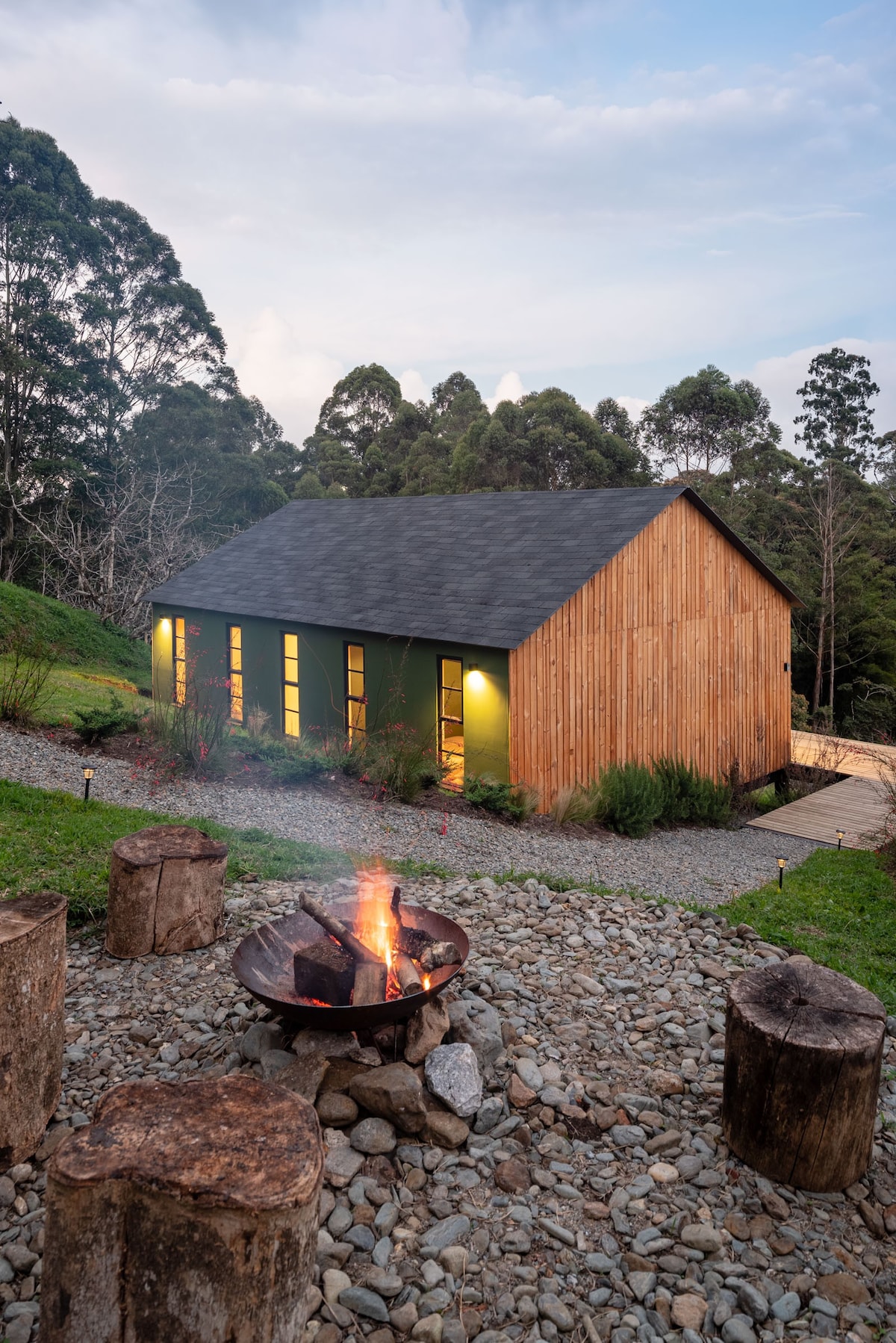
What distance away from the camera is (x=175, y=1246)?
1.95 m

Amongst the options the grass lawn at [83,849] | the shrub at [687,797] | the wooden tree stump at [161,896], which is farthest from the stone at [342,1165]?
the shrub at [687,797]

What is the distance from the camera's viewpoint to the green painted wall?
10500 millimetres

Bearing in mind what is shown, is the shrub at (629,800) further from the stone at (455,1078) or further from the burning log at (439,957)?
the stone at (455,1078)

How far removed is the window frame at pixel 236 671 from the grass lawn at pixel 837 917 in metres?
9.76

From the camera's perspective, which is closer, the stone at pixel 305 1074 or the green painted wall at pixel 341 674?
the stone at pixel 305 1074

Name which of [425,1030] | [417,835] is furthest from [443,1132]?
[417,835]

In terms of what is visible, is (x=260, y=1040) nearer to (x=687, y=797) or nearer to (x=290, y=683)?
(x=687, y=797)

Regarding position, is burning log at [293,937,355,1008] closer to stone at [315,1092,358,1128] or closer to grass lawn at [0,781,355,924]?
stone at [315,1092,358,1128]

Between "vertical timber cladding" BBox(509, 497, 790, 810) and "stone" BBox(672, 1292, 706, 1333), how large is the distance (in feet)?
26.1

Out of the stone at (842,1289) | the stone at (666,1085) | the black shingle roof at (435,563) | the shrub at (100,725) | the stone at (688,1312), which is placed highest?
the black shingle roof at (435,563)

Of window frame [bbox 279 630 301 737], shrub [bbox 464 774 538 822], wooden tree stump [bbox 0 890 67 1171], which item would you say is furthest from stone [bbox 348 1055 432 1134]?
window frame [bbox 279 630 301 737]

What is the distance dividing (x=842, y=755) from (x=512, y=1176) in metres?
14.1

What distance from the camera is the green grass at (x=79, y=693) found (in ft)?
37.4

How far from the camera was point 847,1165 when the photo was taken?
2.94m
